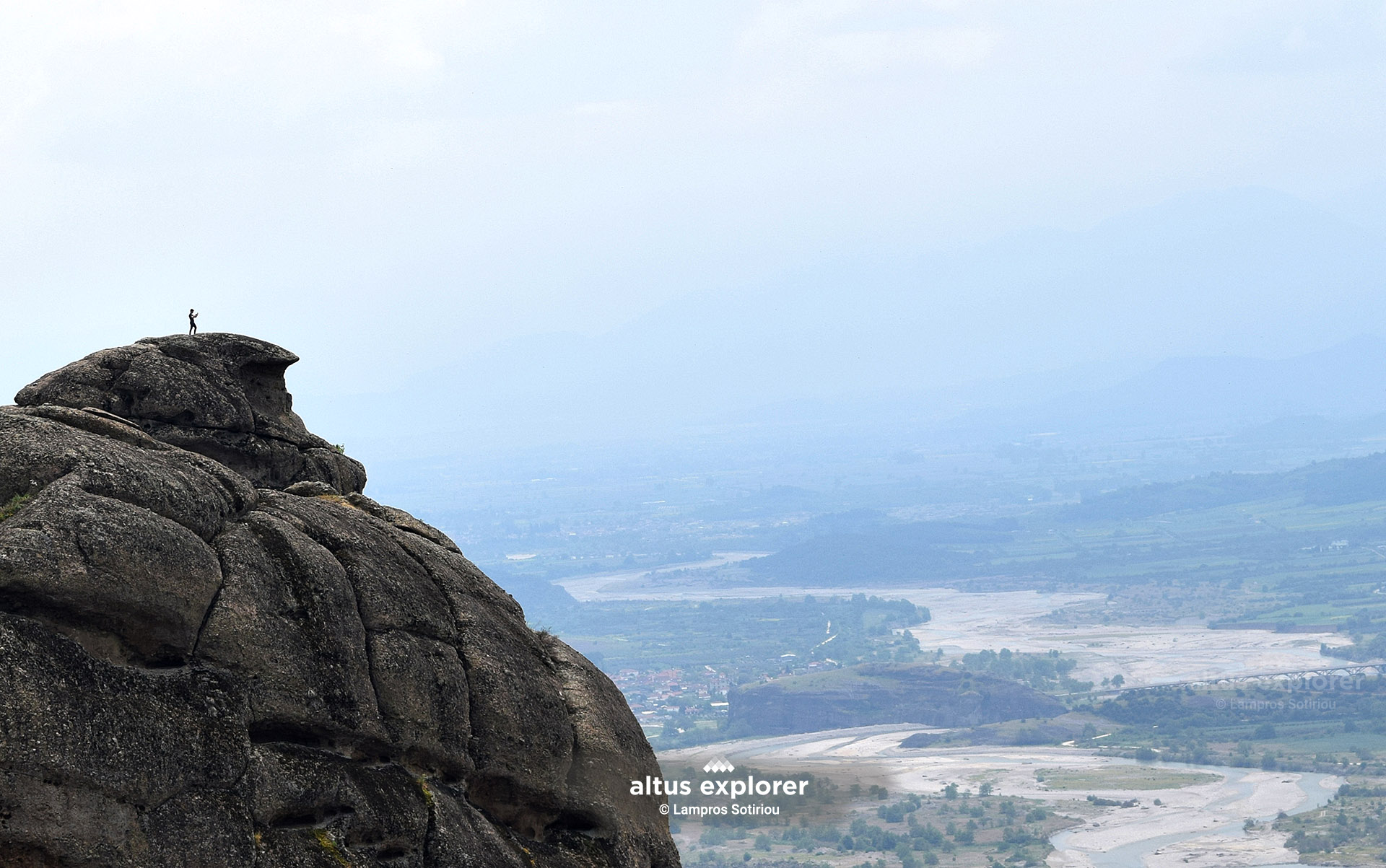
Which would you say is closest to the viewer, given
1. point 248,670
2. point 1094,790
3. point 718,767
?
point 248,670

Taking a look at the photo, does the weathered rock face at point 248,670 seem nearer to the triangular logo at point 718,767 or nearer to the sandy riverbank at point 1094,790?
the triangular logo at point 718,767

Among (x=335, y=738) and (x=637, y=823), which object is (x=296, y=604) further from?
(x=637, y=823)

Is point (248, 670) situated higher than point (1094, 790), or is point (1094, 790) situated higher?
point (248, 670)

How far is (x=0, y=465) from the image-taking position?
64.8 ft

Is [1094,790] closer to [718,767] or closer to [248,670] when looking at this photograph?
[718,767]

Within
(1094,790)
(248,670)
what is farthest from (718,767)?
(1094,790)

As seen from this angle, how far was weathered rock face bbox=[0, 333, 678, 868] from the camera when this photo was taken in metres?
18.1

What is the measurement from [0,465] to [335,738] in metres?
6.32

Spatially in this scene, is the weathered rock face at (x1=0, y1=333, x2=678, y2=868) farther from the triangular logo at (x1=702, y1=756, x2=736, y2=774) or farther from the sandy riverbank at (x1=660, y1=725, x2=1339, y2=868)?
the sandy riverbank at (x1=660, y1=725, x2=1339, y2=868)

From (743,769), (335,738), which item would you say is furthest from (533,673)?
(743,769)

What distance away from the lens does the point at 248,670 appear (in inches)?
802

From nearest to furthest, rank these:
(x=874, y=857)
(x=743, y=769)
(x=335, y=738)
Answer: (x=335, y=738)
(x=743, y=769)
(x=874, y=857)

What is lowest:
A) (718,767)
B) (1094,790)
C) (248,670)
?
(1094,790)

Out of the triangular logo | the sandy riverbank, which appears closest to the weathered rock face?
the triangular logo
